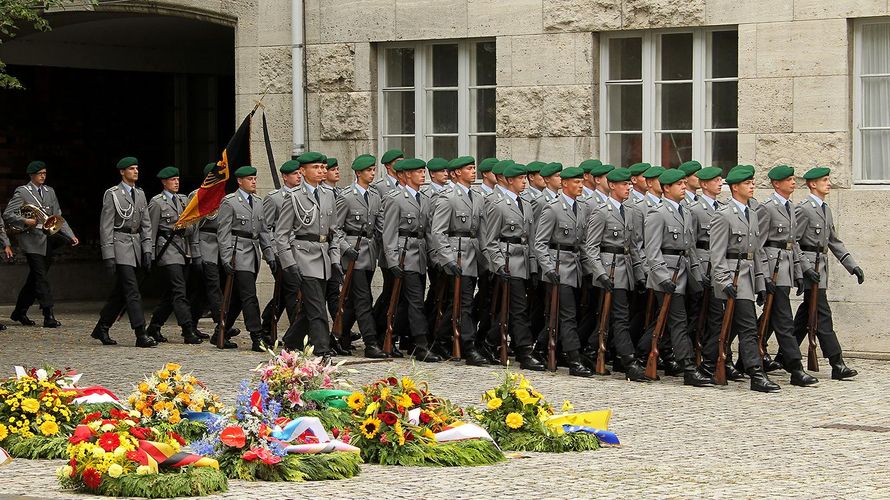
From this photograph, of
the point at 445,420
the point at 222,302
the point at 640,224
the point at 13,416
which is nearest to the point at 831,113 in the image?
the point at 640,224

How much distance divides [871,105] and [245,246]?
6.20 m

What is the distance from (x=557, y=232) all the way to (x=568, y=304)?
65 centimetres

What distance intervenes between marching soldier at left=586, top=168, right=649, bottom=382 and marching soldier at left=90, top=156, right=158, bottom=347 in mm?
4728

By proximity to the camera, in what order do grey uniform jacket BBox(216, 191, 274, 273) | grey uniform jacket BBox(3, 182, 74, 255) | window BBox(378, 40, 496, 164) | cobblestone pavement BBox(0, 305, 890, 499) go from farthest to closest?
grey uniform jacket BBox(3, 182, 74, 255) < window BBox(378, 40, 496, 164) < grey uniform jacket BBox(216, 191, 274, 273) < cobblestone pavement BBox(0, 305, 890, 499)

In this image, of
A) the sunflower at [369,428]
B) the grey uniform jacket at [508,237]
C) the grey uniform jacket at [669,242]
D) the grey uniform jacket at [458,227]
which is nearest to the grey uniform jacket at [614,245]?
the grey uniform jacket at [669,242]

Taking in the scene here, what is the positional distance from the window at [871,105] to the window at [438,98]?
4.04 meters

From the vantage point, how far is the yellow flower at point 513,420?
1002cm

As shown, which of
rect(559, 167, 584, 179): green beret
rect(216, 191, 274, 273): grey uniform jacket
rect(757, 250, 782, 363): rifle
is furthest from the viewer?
rect(216, 191, 274, 273): grey uniform jacket

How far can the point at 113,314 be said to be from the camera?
16688 mm

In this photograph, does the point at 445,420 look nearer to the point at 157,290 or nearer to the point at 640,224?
the point at 640,224

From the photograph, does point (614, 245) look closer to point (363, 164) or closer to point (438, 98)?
point (363, 164)

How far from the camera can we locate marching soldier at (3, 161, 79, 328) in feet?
61.3

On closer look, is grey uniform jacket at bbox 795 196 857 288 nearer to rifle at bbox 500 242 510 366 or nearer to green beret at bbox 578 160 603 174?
green beret at bbox 578 160 603 174

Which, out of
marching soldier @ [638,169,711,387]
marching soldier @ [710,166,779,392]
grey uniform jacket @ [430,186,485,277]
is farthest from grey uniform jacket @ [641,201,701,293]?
grey uniform jacket @ [430,186,485,277]
